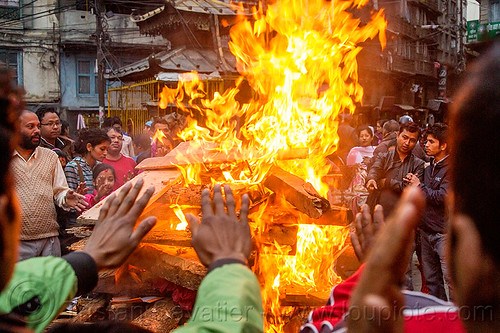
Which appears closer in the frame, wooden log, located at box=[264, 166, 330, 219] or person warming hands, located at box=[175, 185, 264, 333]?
person warming hands, located at box=[175, 185, 264, 333]

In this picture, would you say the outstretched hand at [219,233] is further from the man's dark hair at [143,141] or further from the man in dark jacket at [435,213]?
the man's dark hair at [143,141]

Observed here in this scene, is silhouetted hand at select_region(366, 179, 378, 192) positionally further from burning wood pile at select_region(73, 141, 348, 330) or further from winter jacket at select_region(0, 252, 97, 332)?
winter jacket at select_region(0, 252, 97, 332)

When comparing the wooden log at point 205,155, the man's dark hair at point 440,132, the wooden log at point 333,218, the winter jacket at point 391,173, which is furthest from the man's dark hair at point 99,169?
the man's dark hair at point 440,132

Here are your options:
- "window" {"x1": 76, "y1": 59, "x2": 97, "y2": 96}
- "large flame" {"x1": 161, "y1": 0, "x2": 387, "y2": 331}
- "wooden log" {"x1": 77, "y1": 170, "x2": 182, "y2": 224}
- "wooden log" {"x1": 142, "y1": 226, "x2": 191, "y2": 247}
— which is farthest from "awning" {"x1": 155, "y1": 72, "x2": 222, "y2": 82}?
"window" {"x1": 76, "y1": 59, "x2": 97, "y2": 96}

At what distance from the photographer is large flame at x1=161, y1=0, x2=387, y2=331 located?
14.1 ft

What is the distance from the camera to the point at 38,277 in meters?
1.61

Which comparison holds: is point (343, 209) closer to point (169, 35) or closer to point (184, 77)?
point (184, 77)

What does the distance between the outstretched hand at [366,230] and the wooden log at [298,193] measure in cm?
164

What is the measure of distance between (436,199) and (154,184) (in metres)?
3.60

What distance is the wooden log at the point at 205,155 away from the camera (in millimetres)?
4352

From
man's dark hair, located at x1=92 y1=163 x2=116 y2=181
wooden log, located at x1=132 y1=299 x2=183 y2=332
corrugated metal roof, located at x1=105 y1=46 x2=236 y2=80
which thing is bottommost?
wooden log, located at x1=132 y1=299 x2=183 y2=332

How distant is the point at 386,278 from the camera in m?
0.94

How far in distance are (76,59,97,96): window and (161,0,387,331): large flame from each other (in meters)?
21.8

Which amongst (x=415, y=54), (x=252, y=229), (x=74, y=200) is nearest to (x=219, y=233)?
(x=252, y=229)
